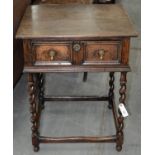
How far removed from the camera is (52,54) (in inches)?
52.6

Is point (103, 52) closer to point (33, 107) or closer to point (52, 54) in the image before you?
point (52, 54)

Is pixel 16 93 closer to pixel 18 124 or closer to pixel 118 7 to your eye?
pixel 18 124

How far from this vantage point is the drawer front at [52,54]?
134 centimetres

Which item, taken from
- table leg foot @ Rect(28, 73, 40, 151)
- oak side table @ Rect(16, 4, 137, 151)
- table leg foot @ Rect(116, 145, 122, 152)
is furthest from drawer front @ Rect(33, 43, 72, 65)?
table leg foot @ Rect(116, 145, 122, 152)

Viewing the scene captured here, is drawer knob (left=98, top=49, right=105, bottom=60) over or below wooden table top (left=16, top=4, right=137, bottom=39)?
below

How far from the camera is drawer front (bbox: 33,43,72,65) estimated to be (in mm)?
1337

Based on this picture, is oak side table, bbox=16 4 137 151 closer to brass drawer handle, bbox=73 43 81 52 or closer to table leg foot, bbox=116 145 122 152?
brass drawer handle, bbox=73 43 81 52

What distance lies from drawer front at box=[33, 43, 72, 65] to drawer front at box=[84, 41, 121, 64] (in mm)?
86

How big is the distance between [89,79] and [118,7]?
0.83 meters

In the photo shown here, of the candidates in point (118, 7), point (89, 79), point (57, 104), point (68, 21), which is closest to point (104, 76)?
point (89, 79)

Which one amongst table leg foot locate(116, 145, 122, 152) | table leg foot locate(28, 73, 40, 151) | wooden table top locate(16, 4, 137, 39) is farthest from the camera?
table leg foot locate(116, 145, 122, 152)

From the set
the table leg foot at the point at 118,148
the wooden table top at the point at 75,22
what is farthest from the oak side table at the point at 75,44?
the table leg foot at the point at 118,148

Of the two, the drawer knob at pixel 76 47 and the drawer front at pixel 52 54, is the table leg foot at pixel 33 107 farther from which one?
the drawer knob at pixel 76 47

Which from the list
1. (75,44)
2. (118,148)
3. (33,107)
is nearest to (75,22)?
(75,44)
